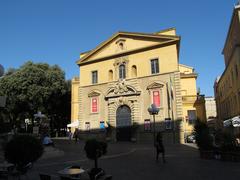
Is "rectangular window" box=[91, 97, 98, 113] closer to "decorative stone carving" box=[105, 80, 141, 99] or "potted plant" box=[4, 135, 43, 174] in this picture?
"decorative stone carving" box=[105, 80, 141, 99]

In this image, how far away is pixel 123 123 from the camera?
1284 inches

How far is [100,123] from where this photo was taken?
33.8m

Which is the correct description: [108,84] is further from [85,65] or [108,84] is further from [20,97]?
[20,97]

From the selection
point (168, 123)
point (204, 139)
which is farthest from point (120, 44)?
point (204, 139)

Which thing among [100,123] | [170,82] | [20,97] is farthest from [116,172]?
[20,97]

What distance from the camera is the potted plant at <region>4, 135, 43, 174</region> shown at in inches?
289

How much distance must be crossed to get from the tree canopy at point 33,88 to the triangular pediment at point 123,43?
6937 mm

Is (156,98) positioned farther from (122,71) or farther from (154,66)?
(122,71)

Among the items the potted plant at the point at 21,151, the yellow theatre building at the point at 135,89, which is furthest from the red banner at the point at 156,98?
the potted plant at the point at 21,151

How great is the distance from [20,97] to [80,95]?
9.65 metres

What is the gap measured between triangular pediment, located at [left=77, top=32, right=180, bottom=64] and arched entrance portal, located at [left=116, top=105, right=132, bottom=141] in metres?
7.70

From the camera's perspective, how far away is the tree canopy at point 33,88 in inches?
1538

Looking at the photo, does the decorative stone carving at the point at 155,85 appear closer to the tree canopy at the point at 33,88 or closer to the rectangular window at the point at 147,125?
the rectangular window at the point at 147,125

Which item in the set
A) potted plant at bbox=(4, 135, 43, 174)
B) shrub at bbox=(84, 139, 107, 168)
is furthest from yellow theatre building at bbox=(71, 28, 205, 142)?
Result: potted plant at bbox=(4, 135, 43, 174)
